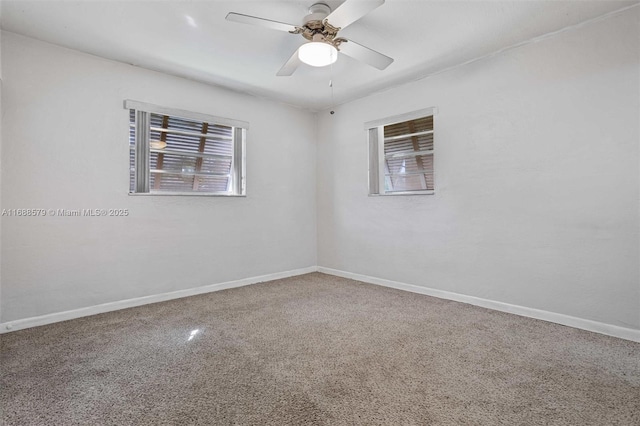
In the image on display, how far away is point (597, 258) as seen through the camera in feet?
8.28

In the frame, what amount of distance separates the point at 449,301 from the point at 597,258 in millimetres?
1308

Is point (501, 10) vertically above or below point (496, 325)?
above

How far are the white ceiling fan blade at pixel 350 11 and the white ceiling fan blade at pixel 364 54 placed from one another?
21cm

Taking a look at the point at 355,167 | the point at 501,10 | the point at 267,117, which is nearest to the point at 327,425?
the point at 501,10

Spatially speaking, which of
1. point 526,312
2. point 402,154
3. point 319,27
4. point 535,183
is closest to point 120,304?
point 319,27

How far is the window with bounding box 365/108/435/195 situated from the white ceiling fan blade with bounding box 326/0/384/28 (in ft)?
5.91

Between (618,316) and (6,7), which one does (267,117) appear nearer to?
(6,7)

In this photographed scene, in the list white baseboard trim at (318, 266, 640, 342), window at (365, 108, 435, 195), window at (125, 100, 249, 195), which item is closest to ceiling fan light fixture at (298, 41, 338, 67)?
window at (365, 108, 435, 195)

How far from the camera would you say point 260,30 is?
2.61 m

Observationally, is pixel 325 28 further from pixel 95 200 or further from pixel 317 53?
pixel 95 200

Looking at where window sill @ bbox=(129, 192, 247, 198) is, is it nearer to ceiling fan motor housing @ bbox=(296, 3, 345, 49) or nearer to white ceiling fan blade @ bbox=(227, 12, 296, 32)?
white ceiling fan blade @ bbox=(227, 12, 296, 32)

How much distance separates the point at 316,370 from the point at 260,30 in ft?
8.48

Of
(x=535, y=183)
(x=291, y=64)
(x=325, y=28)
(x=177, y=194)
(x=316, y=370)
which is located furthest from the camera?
(x=177, y=194)

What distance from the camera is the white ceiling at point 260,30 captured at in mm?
2311
